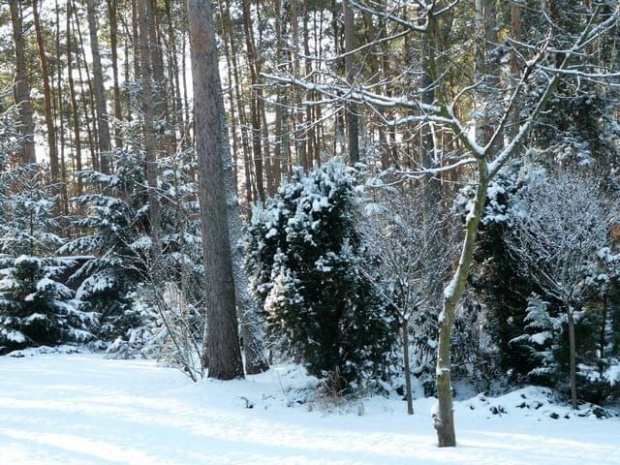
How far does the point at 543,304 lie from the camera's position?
8367mm

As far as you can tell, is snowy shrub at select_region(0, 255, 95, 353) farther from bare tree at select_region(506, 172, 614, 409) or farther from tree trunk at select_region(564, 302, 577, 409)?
tree trunk at select_region(564, 302, 577, 409)

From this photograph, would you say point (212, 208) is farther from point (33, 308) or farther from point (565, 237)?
point (33, 308)

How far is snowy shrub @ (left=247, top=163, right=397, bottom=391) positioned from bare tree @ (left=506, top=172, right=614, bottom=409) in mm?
2203

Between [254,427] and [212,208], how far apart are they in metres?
3.65

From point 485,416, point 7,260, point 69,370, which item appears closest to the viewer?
point 485,416

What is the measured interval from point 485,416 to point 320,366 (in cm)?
227

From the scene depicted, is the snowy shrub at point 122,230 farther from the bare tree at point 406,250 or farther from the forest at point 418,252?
the bare tree at point 406,250

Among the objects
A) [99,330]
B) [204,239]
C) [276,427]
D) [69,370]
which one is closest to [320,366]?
[276,427]

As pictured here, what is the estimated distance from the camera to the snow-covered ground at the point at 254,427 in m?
5.59

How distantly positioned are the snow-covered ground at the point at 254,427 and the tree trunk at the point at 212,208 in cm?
54

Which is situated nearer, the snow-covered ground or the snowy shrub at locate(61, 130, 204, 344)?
the snow-covered ground

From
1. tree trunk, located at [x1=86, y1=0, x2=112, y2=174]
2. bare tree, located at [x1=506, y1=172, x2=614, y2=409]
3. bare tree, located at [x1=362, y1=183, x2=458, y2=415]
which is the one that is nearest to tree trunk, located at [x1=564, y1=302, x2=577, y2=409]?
bare tree, located at [x1=506, y1=172, x2=614, y2=409]

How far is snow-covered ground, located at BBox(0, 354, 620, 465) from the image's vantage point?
5586mm

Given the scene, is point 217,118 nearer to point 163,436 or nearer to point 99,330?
point 163,436
